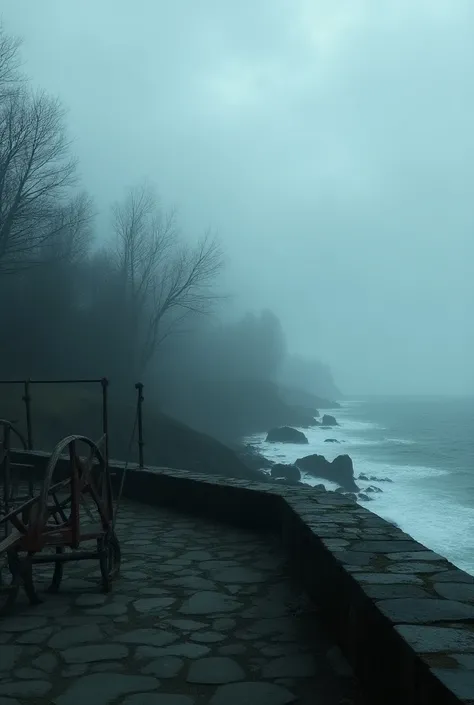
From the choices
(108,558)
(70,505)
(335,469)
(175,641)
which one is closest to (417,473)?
(335,469)

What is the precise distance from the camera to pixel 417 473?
43812mm

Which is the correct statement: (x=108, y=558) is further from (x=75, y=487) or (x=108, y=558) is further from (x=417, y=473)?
(x=417, y=473)

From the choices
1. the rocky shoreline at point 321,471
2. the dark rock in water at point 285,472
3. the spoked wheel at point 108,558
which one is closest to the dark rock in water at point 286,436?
the rocky shoreline at point 321,471

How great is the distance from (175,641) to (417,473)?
42.5 m

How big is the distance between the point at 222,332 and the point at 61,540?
175 feet

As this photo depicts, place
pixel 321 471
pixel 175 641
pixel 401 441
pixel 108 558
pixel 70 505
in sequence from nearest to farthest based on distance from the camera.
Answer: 1. pixel 175 641
2. pixel 70 505
3. pixel 108 558
4. pixel 321 471
5. pixel 401 441

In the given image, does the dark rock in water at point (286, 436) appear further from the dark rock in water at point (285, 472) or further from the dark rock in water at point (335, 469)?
the dark rock in water at point (285, 472)

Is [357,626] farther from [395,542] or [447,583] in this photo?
[395,542]

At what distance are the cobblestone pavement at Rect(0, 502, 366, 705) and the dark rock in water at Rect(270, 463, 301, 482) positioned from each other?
93.3 feet

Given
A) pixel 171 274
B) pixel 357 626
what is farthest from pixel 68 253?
pixel 357 626

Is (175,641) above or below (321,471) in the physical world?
above

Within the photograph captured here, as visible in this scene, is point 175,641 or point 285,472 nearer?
point 175,641

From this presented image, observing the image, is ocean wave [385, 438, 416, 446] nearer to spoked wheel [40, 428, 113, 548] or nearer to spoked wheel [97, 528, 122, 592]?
spoked wheel [97, 528, 122, 592]

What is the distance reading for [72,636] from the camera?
3654mm
